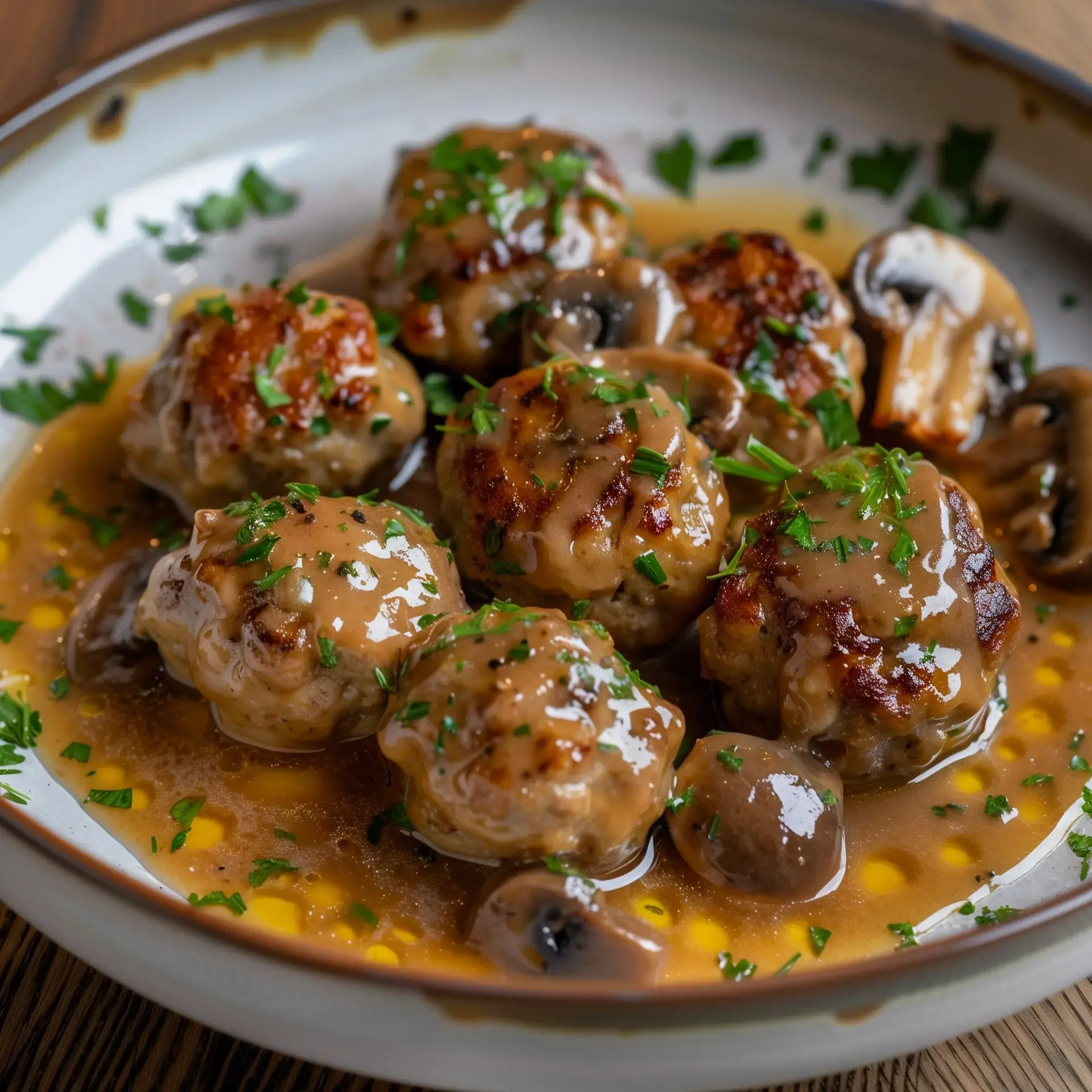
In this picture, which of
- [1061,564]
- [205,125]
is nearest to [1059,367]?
[1061,564]

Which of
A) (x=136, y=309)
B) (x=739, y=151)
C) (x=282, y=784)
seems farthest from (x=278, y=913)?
(x=739, y=151)

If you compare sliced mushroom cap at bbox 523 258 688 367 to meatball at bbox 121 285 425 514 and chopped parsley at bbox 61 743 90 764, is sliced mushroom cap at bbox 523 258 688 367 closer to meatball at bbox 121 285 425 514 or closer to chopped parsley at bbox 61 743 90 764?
meatball at bbox 121 285 425 514

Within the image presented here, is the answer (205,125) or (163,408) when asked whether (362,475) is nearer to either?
(163,408)

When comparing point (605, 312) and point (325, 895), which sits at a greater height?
point (605, 312)

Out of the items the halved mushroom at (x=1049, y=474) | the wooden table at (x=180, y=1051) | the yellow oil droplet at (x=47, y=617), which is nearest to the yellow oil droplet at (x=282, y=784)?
the wooden table at (x=180, y=1051)

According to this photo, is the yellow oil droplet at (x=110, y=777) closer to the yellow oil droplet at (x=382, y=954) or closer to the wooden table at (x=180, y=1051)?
the wooden table at (x=180, y=1051)

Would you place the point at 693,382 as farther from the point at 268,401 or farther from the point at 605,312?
the point at 268,401
